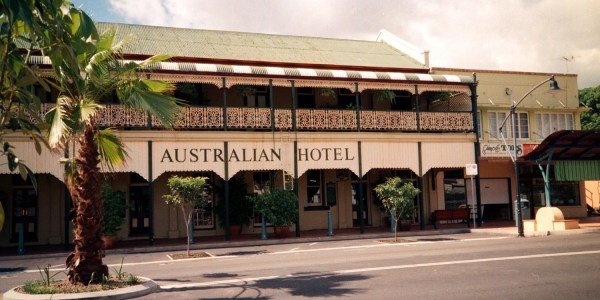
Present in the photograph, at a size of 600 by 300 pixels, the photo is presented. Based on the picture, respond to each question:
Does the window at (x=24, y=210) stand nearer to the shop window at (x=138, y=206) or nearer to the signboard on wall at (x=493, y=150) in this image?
the shop window at (x=138, y=206)

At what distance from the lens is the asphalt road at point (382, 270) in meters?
9.16

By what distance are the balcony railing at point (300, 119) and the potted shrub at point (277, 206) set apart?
9.35 ft

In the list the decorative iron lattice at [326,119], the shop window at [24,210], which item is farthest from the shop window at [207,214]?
the shop window at [24,210]

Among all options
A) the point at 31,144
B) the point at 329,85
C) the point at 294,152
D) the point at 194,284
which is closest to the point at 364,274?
the point at 194,284

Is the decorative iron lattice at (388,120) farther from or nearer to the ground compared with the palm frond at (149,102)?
→ farther from the ground

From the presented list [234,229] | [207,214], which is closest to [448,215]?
[234,229]

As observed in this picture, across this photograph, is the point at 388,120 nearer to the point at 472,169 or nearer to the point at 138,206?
the point at 472,169

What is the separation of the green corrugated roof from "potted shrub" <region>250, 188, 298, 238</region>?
676 centimetres

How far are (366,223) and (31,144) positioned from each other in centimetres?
1449

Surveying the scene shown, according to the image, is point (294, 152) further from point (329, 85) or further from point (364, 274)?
point (364, 274)

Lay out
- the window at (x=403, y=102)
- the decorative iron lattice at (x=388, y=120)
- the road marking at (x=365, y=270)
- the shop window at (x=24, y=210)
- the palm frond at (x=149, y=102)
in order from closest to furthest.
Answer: the road marking at (x=365, y=270) < the palm frond at (x=149, y=102) < the shop window at (x=24, y=210) < the decorative iron lattice at (x=388, y=120) < the window at (x=403, y=102)

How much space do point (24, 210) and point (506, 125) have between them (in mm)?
22260

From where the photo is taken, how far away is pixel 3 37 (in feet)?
14.2

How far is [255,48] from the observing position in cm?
2483
